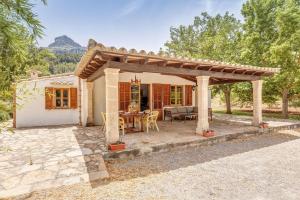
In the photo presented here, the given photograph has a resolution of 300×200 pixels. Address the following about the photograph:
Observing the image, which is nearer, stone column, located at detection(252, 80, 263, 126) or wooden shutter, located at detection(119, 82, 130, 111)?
stone column, located at detection(252, 80, 263, 126)

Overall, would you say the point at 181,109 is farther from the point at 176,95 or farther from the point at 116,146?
the point at 116,146

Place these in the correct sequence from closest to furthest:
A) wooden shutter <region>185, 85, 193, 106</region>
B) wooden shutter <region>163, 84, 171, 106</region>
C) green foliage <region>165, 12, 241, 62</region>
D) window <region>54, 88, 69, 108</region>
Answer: window <region>54, 88, 69, 108</region>, wooden shutter <region>163, 84, 171, 106</region>, wooden shutter <region>185, 85, 193, 106</region>, green foliage <region>165, 12, 241, 62</region>

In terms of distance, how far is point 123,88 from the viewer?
35.6 ft

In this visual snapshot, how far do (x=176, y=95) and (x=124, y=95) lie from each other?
3529mm

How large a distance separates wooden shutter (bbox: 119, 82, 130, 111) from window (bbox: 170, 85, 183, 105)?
295 cm

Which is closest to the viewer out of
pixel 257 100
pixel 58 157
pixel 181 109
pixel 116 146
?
pixel 58 157

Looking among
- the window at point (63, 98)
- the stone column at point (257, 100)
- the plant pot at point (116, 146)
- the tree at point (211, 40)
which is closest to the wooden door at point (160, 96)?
the window at point (63, 98)

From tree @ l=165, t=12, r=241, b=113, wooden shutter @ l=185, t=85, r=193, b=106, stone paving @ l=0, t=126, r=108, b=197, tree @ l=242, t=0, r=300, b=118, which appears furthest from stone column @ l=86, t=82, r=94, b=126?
tree @ l=165, t=12, r=241, b=113

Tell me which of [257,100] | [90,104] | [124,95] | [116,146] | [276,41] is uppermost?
[276,41]

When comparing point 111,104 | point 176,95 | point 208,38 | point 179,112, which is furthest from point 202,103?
point 208,38

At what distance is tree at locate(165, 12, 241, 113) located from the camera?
52.3ft

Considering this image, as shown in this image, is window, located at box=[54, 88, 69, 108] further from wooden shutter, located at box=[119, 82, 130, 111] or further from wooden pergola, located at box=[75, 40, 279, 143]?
wooden pergola, located at box=[75, 40, 279, 143]

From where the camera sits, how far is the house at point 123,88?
5723 mm

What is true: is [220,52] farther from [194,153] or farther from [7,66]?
[7,66]
